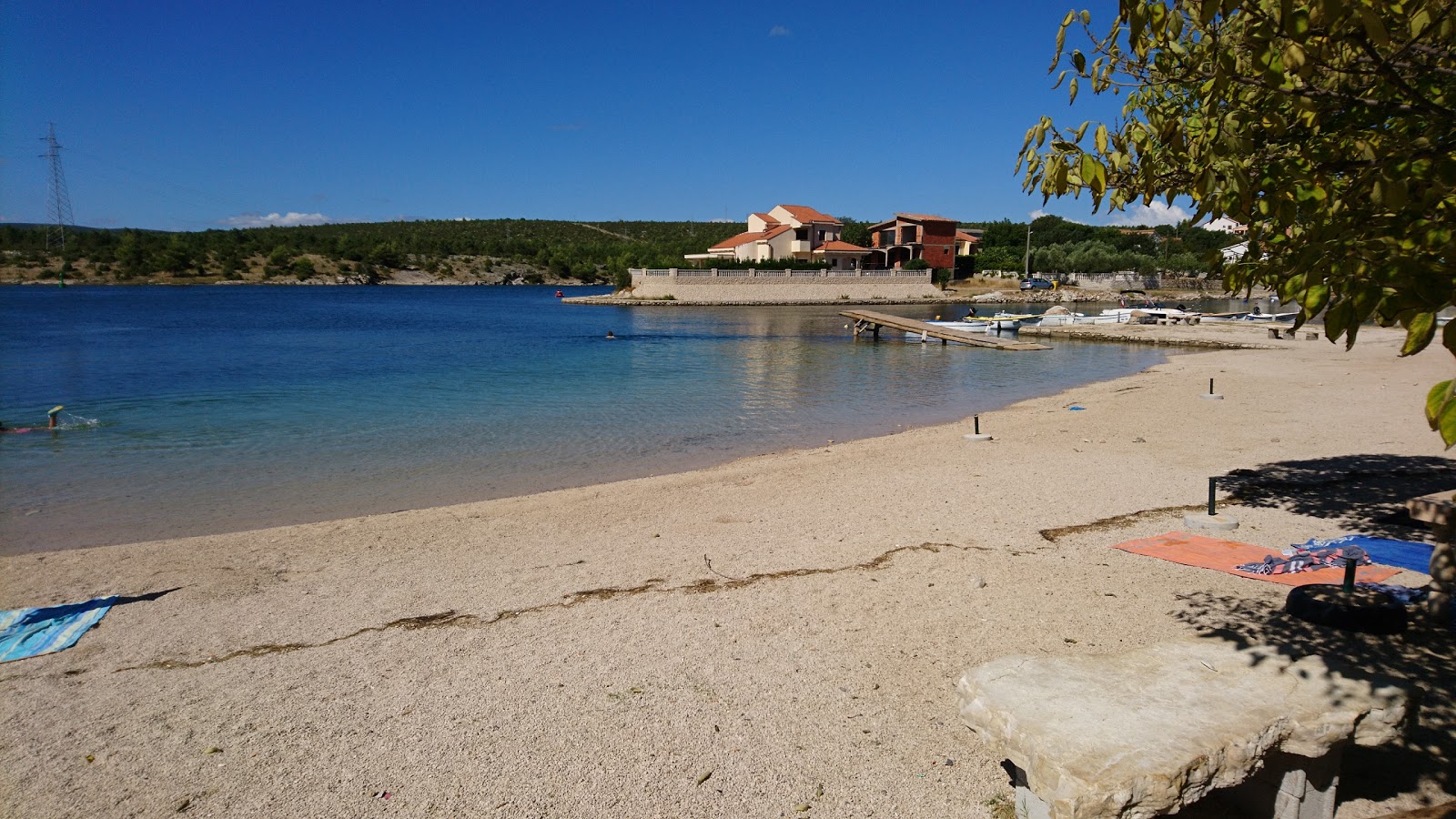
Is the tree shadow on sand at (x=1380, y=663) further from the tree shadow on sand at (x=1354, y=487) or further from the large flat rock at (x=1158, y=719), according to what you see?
the tree shadow on sand at (x=1354, y=487)

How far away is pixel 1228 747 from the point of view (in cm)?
308

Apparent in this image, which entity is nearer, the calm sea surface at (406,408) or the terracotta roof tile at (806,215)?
the calm sea surface at (406,408)

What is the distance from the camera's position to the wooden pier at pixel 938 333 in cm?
3372

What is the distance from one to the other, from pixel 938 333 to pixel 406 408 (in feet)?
76.9

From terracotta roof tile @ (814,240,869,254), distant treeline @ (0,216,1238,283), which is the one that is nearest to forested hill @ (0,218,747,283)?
distant treeline @ (0,216,1238,283)

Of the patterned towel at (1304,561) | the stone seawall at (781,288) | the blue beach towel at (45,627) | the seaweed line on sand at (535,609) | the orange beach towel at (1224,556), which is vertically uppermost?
the stone seawall at (781,288)

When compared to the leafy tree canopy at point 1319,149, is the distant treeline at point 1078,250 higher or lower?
higher

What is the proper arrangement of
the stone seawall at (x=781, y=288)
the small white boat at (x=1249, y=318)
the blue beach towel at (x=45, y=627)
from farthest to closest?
1. the stone seawall at (x=781, y=288)
2. the small white boat at (x=1249, y=318)
3. the blue beach towel at (x=45, y=627)

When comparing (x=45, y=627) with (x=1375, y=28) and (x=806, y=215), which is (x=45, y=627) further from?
(x=806, y=215)

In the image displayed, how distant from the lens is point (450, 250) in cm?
14588

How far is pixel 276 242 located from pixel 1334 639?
160 m

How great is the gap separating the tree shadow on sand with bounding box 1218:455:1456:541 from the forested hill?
90.2 meters

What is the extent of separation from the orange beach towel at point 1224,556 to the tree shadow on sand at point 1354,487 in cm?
129

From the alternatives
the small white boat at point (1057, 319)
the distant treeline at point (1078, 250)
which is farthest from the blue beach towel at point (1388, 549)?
the distant treeline at point (1078, 250)
